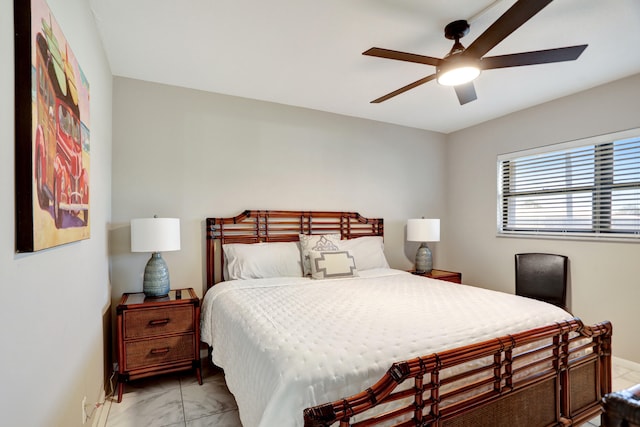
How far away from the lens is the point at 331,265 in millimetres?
3021

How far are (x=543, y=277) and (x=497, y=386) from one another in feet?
7.61

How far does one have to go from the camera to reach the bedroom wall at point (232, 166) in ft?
9.24

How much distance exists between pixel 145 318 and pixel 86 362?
2.04 ft

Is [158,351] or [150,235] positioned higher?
[150,235]

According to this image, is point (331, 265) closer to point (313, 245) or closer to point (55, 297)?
point (313, 245)

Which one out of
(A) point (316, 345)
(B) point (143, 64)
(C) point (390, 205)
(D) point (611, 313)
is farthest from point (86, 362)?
(D) point (611, 313)

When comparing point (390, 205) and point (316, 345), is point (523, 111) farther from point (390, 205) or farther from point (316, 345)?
point (316, 345)

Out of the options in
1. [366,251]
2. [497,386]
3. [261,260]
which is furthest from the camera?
[366,251]

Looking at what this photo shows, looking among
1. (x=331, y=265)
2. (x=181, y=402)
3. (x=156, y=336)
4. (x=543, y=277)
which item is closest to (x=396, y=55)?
(x=331, y=265)

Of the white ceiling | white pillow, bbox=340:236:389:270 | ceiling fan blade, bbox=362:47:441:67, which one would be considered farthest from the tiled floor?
the white ceiling

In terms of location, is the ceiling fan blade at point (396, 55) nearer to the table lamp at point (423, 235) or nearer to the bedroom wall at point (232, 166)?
the bedroom wall at point (232, 166)

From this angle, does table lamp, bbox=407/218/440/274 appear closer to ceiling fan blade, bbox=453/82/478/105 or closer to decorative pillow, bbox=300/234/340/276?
decorative pillow, bbox=300/234/340/276

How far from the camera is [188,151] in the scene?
3.03 meters

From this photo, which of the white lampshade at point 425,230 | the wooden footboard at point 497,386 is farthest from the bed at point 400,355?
the white lampshade at point 425,230
